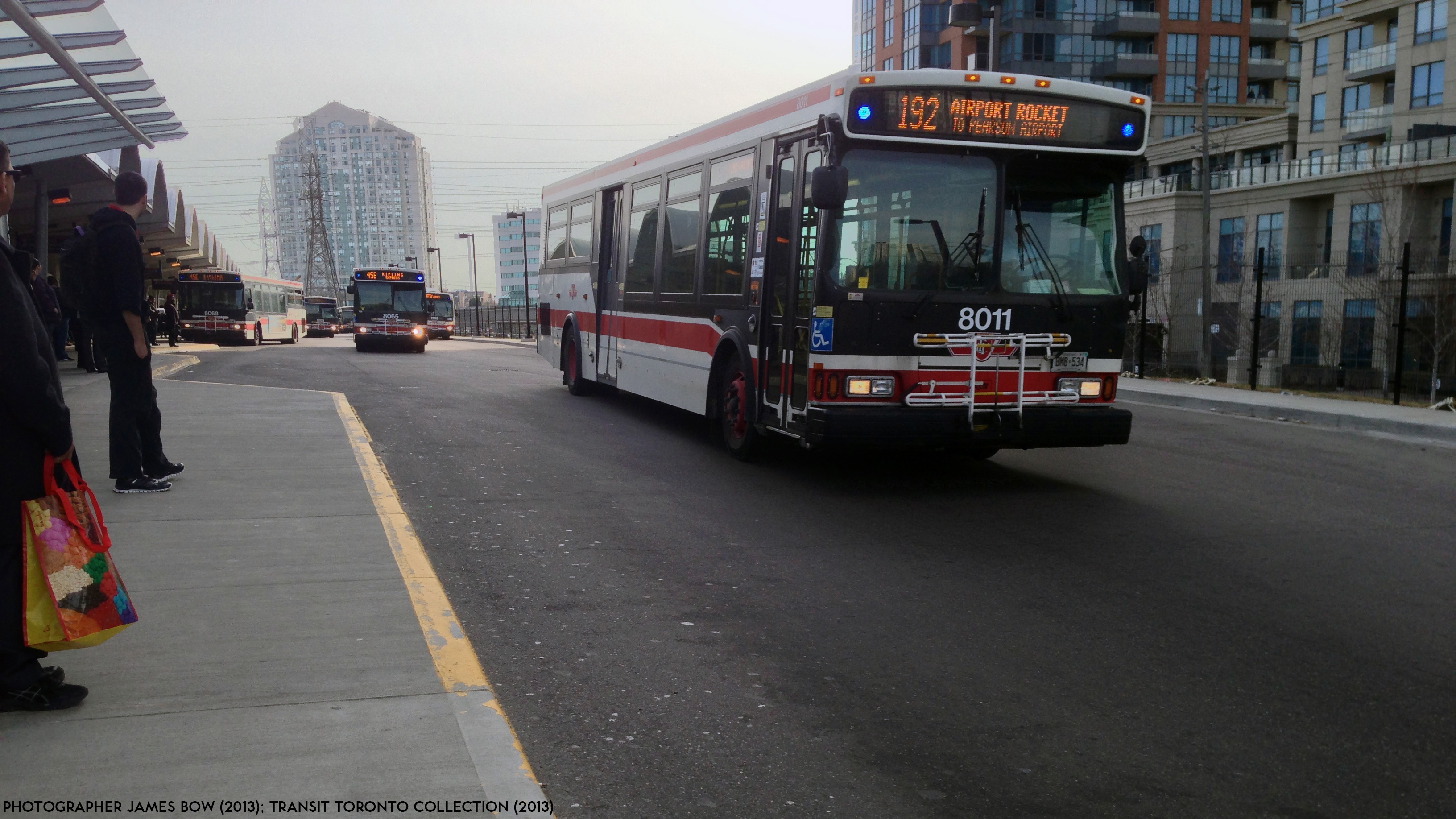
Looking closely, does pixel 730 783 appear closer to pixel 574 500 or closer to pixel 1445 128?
pixel 574 500

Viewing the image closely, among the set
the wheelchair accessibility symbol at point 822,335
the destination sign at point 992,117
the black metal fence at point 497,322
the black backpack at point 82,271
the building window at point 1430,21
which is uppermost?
the building window at point 1430,21

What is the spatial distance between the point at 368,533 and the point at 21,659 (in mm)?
2902

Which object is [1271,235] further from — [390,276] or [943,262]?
[943,262]

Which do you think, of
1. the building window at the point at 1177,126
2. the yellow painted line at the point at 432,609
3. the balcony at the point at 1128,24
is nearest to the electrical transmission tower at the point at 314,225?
the balcony at the point at 1128,24

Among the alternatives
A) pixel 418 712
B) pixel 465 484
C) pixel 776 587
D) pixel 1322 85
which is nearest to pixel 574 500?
pixel 465 484

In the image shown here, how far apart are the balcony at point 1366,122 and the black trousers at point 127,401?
63388 millimetres

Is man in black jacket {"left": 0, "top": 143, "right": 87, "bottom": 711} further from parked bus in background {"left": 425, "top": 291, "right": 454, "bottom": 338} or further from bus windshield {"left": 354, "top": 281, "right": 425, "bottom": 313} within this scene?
parked bus in background {"left": 425, "top": 291, "right": 454, "bottom": 338}

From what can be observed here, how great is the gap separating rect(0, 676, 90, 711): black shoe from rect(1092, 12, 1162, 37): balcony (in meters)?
76.5

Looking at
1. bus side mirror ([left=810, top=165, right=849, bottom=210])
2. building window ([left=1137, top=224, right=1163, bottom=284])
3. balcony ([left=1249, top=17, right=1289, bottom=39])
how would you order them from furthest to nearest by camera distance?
1. balcony ([left=1249, top=17, right=1289, bottom=39])
2. building window ([left=1137, top=224, right=1163, bottom=284])
3. bus side mirror ([left=810, top=165, right=849, bottom=210])

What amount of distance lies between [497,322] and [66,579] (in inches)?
2800

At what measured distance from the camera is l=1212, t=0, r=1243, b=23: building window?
74.1 meters

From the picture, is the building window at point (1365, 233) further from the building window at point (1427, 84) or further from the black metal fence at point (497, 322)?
the black metal fence at point (497, 322)

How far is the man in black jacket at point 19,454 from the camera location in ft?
12.4

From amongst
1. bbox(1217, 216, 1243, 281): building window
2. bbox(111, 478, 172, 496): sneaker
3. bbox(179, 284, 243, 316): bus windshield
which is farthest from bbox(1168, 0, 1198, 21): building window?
bbox(111, 478, 172, 496): sneaker
